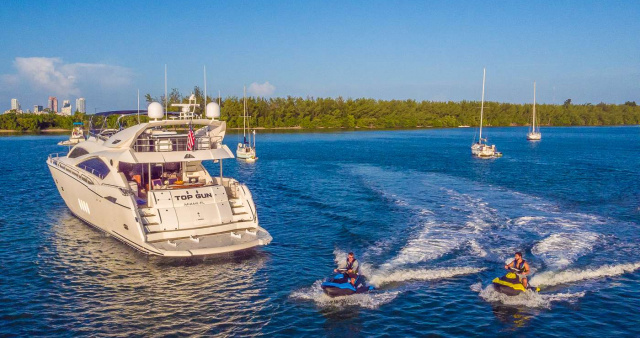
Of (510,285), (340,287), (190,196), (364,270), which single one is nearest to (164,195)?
(190,196)

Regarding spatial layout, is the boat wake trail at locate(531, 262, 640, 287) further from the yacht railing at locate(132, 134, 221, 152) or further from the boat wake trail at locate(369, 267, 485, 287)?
the yacht railing at locate(132, 134, 221, 152)

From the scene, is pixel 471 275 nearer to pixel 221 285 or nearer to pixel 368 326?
pixel 368 326

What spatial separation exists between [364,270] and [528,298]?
18.7ft

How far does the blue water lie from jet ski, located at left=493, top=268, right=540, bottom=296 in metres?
0.29

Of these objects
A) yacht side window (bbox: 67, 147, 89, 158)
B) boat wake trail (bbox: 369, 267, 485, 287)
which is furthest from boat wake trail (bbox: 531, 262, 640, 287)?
yacht side window (bbox: 67, 147, 89, 158)

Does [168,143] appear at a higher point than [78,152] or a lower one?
higher

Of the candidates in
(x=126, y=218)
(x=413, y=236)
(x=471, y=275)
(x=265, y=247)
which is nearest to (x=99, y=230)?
(x=126, y=218)

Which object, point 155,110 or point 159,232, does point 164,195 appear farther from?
point 155,110

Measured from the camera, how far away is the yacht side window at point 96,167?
75.0ft

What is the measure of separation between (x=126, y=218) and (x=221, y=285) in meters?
5.28

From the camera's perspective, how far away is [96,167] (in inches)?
933

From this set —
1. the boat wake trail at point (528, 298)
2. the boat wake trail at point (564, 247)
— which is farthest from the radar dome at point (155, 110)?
the boat wake trail at point (564, 247)

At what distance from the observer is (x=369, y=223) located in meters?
27.0

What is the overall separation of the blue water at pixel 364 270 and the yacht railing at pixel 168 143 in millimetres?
4294
